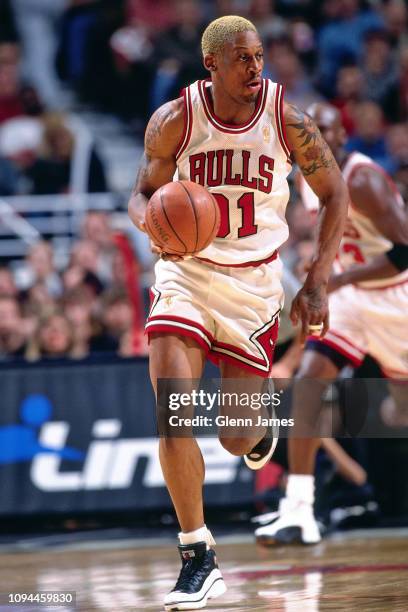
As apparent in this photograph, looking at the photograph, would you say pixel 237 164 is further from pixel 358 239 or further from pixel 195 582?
pixel 358 239

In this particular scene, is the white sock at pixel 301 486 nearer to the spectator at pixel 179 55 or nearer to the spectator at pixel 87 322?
the spectator at pixel 87 322

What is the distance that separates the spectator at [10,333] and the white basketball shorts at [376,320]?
3057 mm

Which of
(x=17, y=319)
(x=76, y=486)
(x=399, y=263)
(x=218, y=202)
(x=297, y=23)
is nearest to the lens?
(x=218, y=202)

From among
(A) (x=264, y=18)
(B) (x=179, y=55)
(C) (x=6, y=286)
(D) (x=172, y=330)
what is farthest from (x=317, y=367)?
(A) (x=264, y=18)

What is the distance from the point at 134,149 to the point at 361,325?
7.28m

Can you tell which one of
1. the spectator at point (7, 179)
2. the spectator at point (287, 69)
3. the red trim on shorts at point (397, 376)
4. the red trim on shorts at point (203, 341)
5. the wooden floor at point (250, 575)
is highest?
the spectator at point (287, 69)


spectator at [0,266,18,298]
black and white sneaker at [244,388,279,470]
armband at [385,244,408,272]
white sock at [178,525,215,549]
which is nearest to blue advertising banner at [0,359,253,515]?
spectator at [0,266,18,298]

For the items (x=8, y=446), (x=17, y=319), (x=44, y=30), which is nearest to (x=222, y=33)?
(x=8, y=446)

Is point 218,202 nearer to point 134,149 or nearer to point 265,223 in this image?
point 265,223

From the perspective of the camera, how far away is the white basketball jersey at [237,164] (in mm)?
5242

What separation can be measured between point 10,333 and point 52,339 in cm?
47

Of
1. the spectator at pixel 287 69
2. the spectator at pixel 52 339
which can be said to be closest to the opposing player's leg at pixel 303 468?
the spectator at pixel 52 339

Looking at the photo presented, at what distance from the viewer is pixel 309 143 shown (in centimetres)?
531

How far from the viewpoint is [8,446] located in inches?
327
